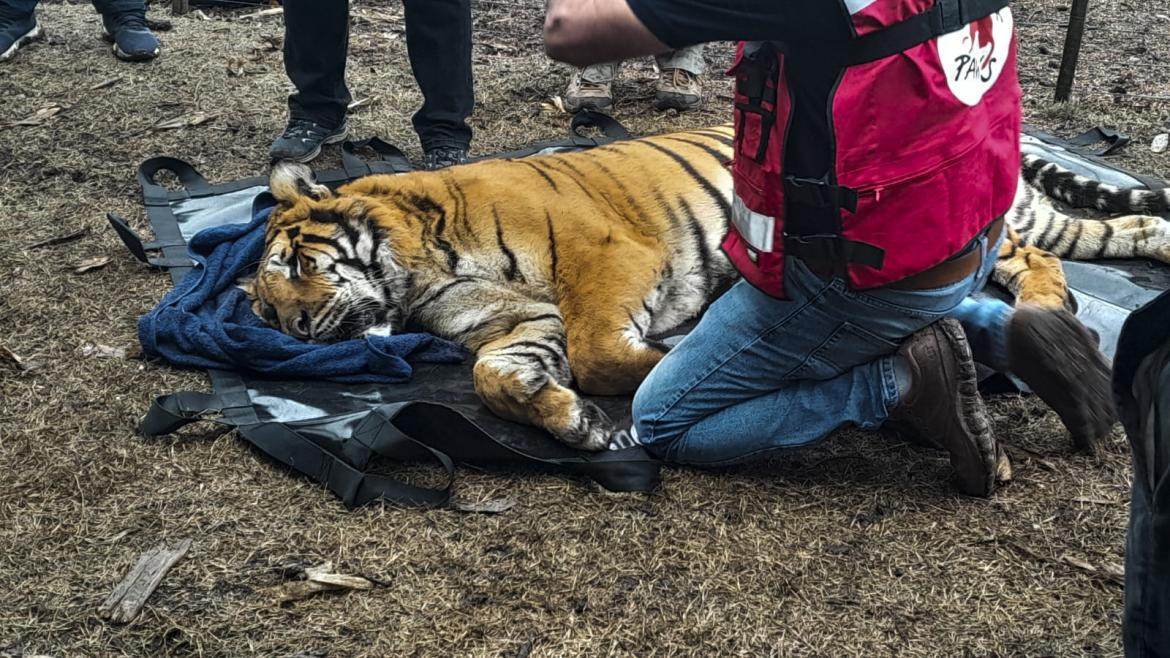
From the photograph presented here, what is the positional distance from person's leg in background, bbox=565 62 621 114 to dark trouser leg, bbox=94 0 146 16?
3.30m

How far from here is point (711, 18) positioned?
2152 mm

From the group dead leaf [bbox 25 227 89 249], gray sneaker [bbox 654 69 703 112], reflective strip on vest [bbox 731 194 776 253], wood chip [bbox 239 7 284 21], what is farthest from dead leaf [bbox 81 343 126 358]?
wood chip [bbox 239 7 284 21]

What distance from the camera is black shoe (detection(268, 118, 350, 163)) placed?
18.5ft

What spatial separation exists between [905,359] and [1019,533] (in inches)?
22.8

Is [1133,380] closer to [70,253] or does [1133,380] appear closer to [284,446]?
[284,446]

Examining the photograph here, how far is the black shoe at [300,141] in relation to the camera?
5.65 metres

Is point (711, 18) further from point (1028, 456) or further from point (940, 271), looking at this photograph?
point (1028, 456)

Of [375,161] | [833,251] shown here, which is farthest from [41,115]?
[833,251]

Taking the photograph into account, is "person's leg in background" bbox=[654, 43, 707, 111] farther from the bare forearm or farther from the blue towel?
the bare forearm

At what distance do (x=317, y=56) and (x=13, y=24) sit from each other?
3220 millimetres

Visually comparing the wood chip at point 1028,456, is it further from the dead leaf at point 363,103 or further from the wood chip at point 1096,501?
the dead leaf at point 363,103

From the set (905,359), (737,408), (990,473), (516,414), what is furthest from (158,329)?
(990,473)

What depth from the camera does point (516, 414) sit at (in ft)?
11.3

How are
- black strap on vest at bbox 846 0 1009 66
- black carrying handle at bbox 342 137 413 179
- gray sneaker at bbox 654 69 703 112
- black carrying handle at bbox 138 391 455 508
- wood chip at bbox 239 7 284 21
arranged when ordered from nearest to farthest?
black strap on vest at bbox 846 0 1009 66 < black carrying handle at bbox 138 391 455 508 < black carrying handle at bbox 342 137 413 179 < gray sneaker at bbox 654 69 703 112 < wood chip at bbox 239 7 284 21
